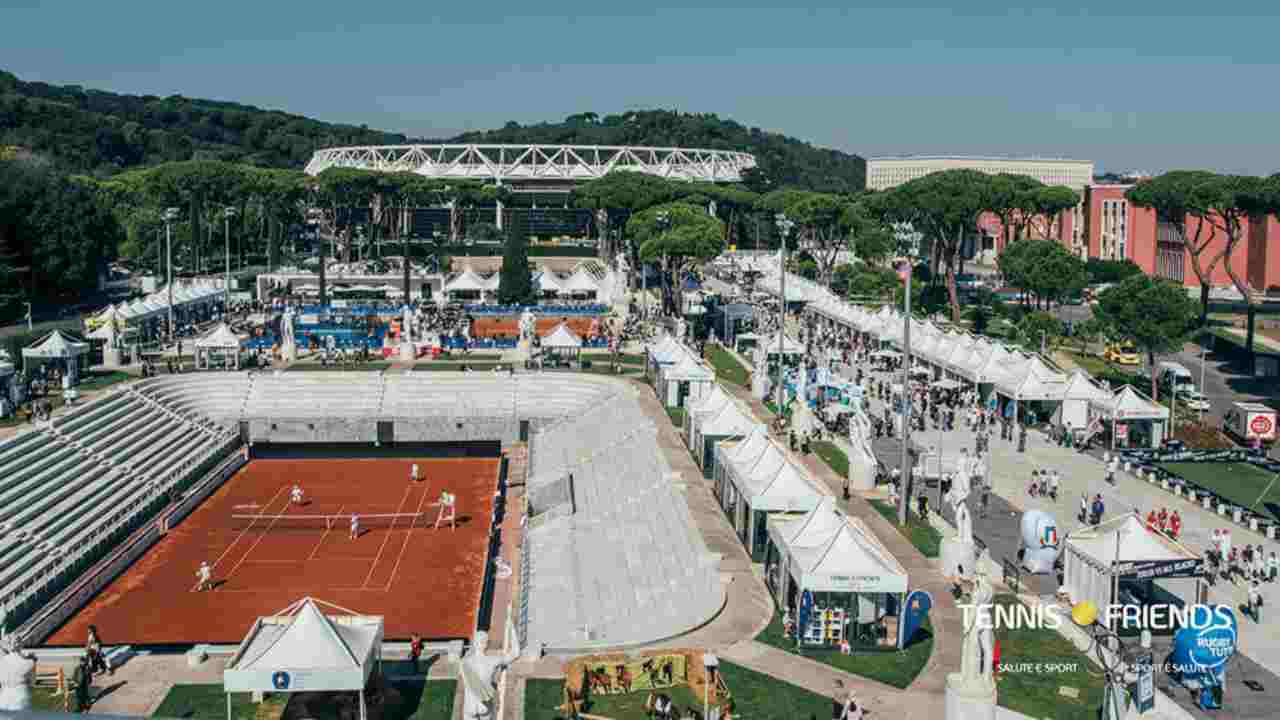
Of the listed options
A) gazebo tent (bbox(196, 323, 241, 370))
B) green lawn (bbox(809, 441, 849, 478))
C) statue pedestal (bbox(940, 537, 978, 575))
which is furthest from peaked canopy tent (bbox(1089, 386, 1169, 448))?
gazebo tent (bbox(196, 323, 241, 370))

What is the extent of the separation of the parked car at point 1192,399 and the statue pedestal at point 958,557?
32.4 metres

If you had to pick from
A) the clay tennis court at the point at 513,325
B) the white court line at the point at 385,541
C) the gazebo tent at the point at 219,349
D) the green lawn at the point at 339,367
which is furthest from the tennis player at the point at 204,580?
the clay tennis court at the point at 513,325

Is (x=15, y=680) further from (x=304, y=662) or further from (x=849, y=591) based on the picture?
(x=849, y=591)

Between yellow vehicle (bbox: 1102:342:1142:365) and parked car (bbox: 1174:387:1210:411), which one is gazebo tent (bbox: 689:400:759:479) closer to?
parked car (bbox: 1174:387:1210:411)

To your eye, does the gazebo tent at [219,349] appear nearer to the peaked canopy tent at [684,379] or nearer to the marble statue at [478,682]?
the peaked canopy tent at [684,379]

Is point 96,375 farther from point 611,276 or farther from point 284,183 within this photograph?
point 284,183

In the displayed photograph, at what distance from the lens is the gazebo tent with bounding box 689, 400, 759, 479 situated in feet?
147

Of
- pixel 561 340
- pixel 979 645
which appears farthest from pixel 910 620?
pixel 561 340

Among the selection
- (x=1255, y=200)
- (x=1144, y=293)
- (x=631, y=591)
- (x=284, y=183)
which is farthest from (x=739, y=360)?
(x=284, y=183)

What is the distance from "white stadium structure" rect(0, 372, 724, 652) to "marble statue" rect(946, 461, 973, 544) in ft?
20.3

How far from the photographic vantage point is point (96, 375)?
217 ft

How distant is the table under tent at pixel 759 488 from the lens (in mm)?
34812

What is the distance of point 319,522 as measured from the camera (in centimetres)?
4803

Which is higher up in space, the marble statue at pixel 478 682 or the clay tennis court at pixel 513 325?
the clay tennis court at pixel 513 325
